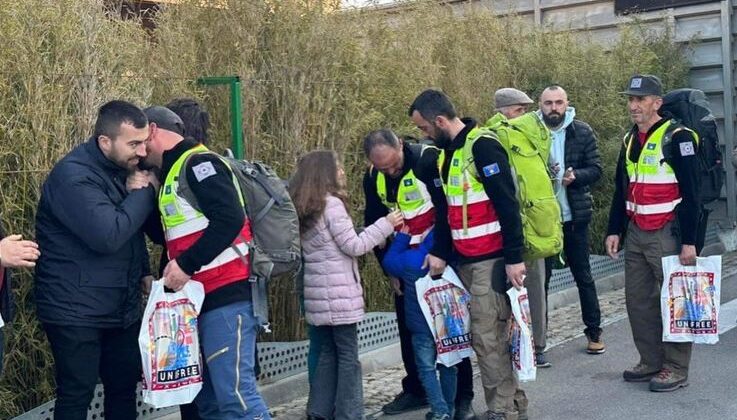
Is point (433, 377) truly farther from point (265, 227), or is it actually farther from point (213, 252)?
point (213, 252)

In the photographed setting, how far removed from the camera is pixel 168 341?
4488mm

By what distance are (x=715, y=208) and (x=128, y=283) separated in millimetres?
9521

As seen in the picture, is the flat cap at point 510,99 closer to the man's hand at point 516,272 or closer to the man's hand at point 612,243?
the man's hand at point 612,243

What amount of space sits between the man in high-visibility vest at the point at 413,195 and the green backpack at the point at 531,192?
43 cm

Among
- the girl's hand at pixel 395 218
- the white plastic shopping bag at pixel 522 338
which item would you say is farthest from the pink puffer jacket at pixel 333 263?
the white plastic shopping bag at pixel 522 338

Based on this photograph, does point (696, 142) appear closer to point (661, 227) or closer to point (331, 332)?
point (661, 227)

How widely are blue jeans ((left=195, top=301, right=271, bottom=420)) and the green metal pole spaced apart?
6.34ft

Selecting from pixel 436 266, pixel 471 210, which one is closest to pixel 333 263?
pixel 436 266

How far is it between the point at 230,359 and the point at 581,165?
396 cm

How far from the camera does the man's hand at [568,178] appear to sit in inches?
294

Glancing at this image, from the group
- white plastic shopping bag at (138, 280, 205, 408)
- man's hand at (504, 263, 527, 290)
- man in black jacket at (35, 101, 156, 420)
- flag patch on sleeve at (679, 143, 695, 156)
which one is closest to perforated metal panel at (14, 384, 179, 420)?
man in black jacket at (35, 101, 156, 420)

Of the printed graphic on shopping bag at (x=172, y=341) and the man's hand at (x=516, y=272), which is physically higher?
the man's hand at (x=516, y=272)

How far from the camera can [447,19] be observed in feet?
32.0

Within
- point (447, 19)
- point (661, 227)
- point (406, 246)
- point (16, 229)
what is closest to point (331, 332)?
point (406, 246)
